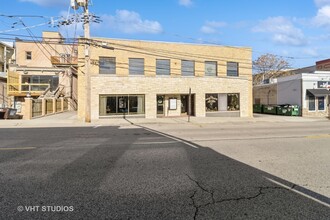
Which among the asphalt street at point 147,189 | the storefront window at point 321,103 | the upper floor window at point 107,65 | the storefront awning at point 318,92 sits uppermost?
the upper floor window at point 107,65

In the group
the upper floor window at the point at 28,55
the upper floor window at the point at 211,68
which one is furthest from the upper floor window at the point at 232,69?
the upper floor window at the point at 28,55

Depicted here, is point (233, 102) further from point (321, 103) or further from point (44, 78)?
point (44, 78)

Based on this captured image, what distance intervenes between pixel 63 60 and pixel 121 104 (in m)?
19.1

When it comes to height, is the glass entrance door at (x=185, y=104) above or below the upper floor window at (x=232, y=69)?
below

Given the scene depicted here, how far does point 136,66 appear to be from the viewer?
82.6ft

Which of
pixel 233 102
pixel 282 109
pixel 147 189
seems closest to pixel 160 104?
pixel 233 102

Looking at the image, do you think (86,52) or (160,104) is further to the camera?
(160,104)

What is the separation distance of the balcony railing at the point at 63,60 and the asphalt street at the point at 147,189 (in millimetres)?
31497

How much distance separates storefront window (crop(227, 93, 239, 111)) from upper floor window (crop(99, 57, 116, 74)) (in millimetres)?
12062

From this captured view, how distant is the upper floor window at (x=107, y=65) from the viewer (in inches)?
960

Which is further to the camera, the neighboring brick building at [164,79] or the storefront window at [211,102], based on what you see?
the storefront window at [211,102]

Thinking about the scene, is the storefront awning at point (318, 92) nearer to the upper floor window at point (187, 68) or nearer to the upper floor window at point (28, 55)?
the upper floor window at point (187, 68)

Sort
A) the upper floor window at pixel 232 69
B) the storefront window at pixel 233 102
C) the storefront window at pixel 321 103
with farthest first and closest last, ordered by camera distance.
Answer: the storefront window at pixel 321 103 < the storefront window at pixel 233 102 < the upper floor window at pixel 232 69

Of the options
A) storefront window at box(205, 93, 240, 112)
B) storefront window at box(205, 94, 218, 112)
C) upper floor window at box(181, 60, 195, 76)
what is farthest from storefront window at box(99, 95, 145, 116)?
storefront window at box(205, 93, 240, 112)
